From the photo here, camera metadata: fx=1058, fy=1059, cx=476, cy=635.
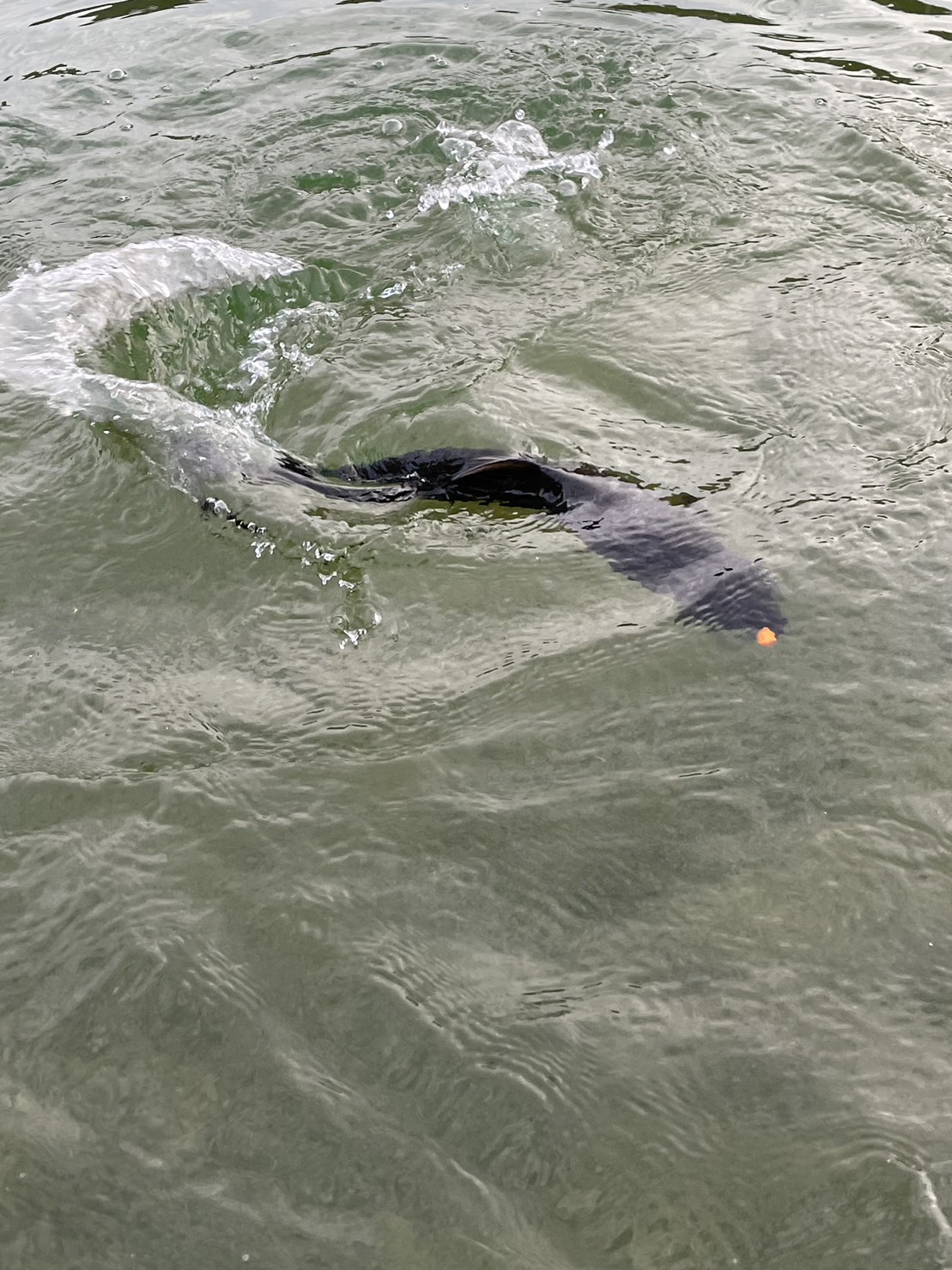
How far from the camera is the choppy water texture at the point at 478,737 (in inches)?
82.3

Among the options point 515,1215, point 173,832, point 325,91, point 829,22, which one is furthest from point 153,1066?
point 829,22

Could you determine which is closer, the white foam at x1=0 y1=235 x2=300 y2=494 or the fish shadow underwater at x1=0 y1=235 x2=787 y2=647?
the fish shadow underwater at x1=0 y1=235 x2=787 y2=647

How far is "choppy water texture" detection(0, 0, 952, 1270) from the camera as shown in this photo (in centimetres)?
209

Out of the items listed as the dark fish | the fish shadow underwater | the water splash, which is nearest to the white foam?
the fish shadow underwater

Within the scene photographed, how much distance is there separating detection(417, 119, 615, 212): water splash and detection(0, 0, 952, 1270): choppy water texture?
51 millimetres

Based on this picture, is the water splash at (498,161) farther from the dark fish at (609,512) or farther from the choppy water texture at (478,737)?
the dark fish at (609,512)

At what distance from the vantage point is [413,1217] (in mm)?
2021

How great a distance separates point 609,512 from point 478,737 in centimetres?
98

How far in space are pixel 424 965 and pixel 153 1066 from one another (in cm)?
61

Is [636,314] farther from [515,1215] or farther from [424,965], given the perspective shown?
[515,1215]

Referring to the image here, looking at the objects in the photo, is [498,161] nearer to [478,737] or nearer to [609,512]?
[609,512]

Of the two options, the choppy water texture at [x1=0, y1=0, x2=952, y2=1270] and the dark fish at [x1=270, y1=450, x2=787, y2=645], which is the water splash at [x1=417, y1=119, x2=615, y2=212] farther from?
the dark fish at [x1=270, y1=450, x2=787, y2=645]

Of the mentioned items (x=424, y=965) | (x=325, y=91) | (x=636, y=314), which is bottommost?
(x=424, y=965)

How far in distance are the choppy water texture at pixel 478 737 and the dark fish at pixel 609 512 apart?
0.30 feet
